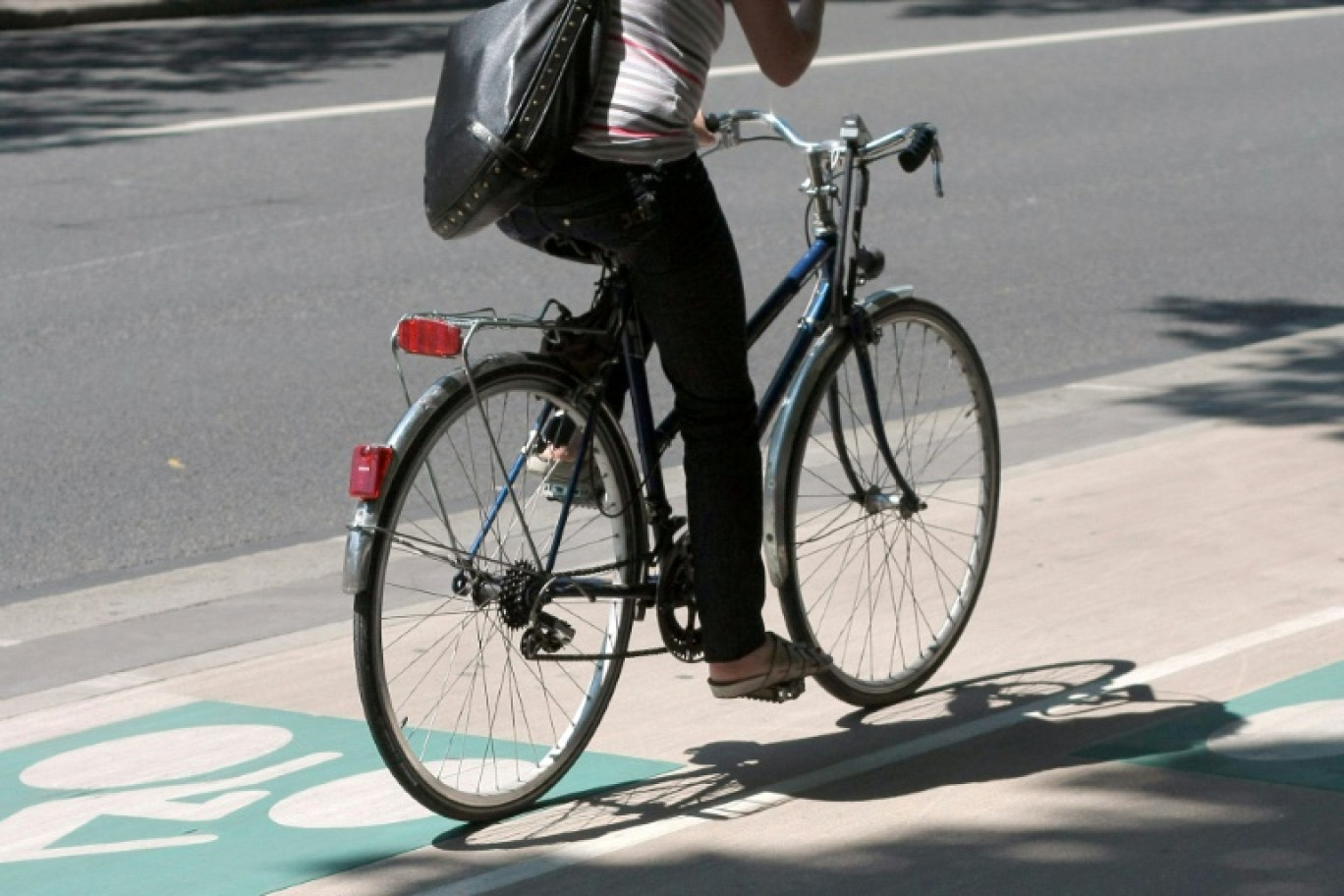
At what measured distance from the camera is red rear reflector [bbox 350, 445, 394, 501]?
156 inches

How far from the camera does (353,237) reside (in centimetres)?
1064

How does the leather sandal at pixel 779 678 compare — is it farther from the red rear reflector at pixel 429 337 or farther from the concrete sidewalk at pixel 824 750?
the red rear reflector at pixel 429 337

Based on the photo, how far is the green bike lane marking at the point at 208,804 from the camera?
408cm

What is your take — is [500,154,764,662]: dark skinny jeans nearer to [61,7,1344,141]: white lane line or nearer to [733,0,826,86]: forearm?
[733,0,826,86]: forearm

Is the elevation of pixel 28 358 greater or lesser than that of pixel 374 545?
greater

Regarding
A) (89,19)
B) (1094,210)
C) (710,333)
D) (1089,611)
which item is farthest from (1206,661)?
(89,19)

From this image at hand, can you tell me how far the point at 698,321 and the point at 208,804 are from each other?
4.46 ft

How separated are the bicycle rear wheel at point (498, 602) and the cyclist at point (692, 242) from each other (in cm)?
12

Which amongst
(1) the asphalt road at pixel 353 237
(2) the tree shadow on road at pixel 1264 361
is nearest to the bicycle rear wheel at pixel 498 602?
(1) the asphalt road at pixel 353 237

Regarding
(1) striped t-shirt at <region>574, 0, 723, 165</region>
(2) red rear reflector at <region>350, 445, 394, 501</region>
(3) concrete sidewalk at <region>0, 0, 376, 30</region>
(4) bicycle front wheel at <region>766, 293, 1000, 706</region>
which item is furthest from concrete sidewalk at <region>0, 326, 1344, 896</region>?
(3) concrete sidewalk at <region>0, 0, 376, 30</region>

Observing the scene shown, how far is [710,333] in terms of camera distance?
13.8 feet

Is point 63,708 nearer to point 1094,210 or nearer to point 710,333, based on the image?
point 710,333

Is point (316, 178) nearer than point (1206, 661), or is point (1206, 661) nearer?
point (1206, 661)

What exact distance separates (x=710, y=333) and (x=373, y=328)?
504 centimetres
